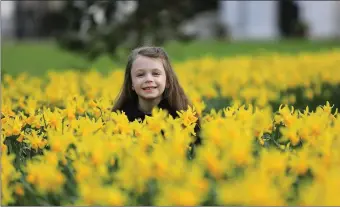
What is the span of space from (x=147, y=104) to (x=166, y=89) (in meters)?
0.16

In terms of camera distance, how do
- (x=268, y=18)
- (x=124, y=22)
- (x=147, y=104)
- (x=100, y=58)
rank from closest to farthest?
1. (x=147, y=104)
2. (x=124, y=22)
3. (x=100, y=58)
4. (x=268, y=18)

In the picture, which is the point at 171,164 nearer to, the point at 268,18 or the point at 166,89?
the point at 166,89

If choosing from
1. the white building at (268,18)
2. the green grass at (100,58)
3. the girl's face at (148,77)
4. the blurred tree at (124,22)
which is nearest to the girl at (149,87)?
the girl's face at (148,77)

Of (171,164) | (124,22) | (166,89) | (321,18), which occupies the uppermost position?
(321,18)

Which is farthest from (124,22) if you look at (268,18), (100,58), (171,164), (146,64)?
(268,18)

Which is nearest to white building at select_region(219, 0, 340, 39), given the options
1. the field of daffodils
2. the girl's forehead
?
the girl's forehead

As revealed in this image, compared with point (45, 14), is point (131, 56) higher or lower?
lower

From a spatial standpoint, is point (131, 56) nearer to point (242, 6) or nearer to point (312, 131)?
point (312, 131)

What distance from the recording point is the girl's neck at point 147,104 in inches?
148

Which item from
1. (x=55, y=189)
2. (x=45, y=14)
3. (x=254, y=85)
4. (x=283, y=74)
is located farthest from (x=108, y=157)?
(x=45, y=14)

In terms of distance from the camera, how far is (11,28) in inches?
2056

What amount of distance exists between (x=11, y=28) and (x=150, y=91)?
50.5 m

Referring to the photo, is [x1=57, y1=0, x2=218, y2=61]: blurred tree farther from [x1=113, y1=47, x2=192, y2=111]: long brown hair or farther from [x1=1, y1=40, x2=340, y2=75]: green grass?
[x1=113, y1=47, x2=192, y2=111]: long brown hair

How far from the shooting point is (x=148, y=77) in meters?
3.60
